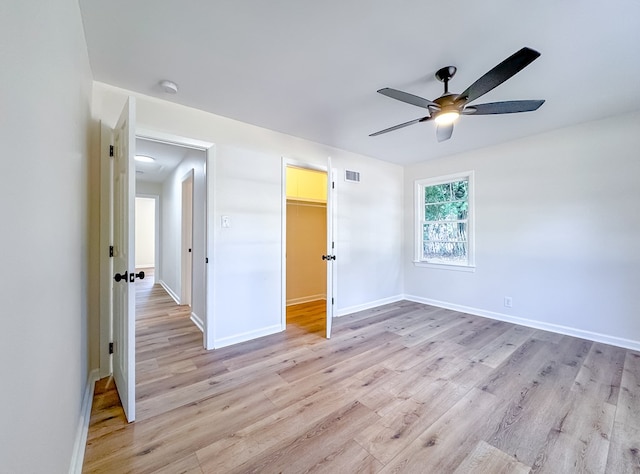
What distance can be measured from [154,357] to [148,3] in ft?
9.23

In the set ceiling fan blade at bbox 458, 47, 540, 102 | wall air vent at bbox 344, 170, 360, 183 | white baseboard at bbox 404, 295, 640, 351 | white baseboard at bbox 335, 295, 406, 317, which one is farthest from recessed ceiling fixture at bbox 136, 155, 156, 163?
white baseboard at bbox 404, 295, 640, 351

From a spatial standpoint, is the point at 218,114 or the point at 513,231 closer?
the point at 218,114

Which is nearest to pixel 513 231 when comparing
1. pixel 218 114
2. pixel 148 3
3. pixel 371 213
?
pixel 371 213

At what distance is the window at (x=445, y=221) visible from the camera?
13.5ft

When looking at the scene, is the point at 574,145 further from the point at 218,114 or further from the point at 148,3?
the point at 148,3

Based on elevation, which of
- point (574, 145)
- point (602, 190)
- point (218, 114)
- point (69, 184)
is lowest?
point (69, 184)

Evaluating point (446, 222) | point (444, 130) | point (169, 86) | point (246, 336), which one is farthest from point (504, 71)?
point (246, 336)

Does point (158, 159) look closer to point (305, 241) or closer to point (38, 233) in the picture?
point (305, 241)

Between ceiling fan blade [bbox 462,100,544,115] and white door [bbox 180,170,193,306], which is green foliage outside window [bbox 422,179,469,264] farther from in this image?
white door [bbox 180,170,193,306]

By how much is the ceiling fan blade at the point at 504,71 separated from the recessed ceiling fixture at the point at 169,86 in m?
2.32

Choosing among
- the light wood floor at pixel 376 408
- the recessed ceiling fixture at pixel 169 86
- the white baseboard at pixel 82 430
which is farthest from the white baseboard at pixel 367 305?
the recessed ceiling fixture at pixel 169 86

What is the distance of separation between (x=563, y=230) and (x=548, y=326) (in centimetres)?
122

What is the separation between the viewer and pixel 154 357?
2578 millimetres

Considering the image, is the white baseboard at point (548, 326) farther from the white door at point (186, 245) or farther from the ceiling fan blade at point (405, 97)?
the white door at point (186, 245)
